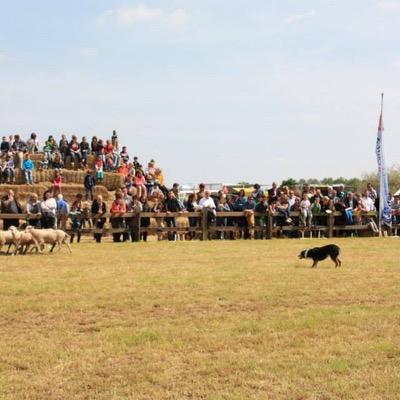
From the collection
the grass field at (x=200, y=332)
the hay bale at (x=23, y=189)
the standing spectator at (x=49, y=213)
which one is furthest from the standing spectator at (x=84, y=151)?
the grass field at (x=200, y=332)

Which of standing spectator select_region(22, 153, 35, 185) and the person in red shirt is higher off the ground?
standing spectator select_region(22, 153, 35, 185)

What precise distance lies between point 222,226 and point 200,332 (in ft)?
54.6

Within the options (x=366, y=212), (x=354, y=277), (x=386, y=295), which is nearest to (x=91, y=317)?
(x=386, y=295)

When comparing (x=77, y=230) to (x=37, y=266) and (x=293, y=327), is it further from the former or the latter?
(x=293, y=327)

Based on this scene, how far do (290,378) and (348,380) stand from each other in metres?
0.56

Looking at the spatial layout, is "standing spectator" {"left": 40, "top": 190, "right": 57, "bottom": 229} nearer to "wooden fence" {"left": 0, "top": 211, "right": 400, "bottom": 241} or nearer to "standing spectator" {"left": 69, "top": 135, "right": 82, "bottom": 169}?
"wooden fence" {"left": 0, "top": 211, "right": 400, "bottom": 241}

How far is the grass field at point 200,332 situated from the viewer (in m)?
6.48

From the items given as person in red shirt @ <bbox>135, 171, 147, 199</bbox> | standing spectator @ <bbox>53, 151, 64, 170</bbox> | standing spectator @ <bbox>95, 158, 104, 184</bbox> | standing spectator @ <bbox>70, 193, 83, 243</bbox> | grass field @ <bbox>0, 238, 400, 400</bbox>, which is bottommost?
grass field @ <bbox>0, 238, 400, 400</bbox>

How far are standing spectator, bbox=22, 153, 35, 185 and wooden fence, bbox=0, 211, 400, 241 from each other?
6.52m

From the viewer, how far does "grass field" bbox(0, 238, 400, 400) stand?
6477 mm

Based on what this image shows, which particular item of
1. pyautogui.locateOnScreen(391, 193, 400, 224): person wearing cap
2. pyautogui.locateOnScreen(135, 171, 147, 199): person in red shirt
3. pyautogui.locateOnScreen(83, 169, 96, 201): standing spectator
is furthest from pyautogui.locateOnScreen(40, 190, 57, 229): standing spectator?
pyautogui.locateOnScreen(391, 193, 400, 224): person wearing cap

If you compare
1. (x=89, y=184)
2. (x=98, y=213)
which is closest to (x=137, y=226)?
(x=98, y=213)

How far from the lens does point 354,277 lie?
13383 mm

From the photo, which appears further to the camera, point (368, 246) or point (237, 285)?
point (368, 246)
